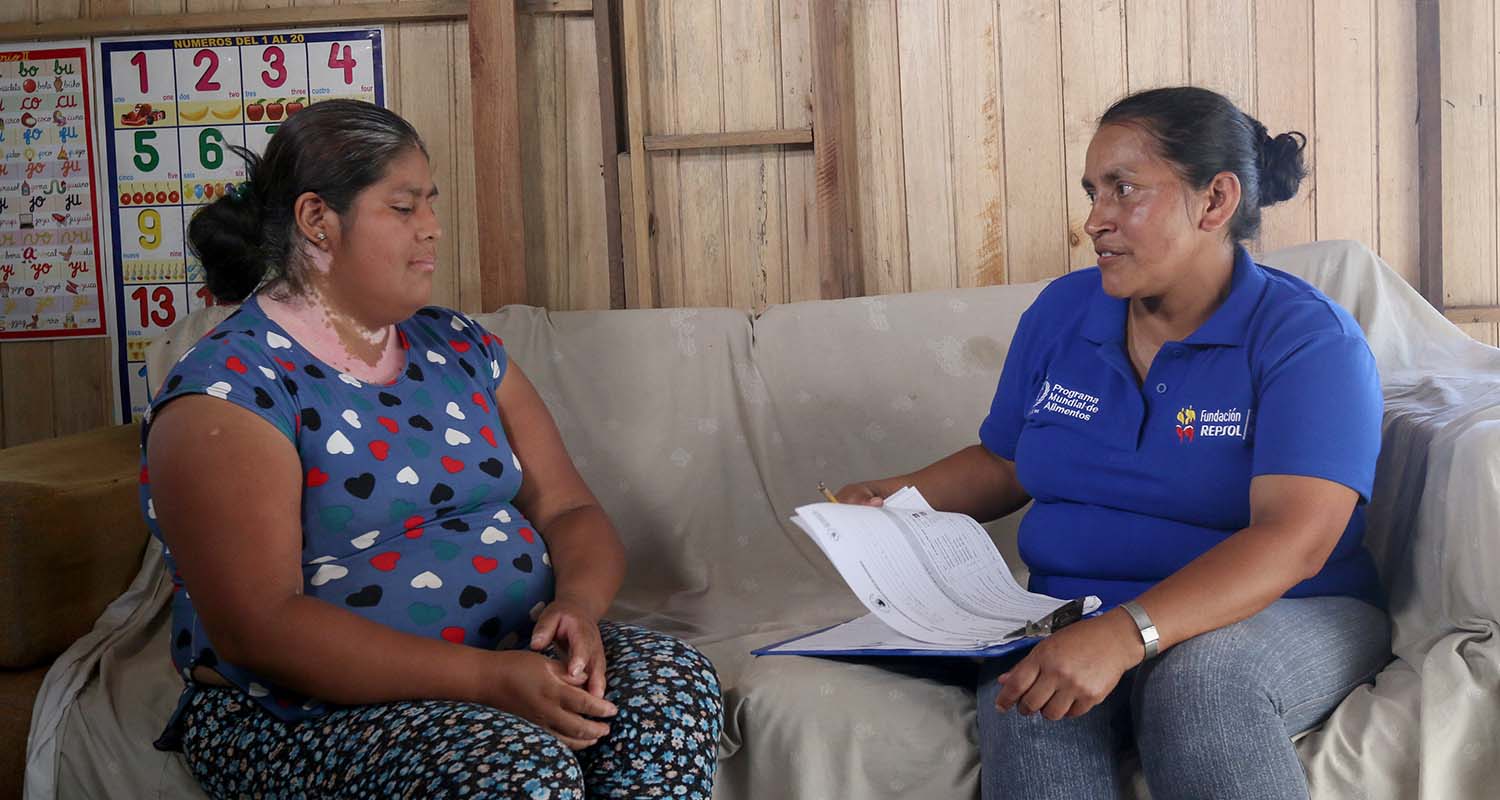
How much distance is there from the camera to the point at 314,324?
146 cm

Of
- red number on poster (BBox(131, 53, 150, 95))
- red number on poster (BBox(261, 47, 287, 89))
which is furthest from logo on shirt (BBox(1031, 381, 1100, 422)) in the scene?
red number on poster (BBox(131, 53, 150, 95))

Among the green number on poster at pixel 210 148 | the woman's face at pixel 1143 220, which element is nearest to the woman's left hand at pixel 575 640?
the woman's face at pixel 1143 220

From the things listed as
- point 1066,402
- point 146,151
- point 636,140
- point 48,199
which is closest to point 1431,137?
point 1066,402

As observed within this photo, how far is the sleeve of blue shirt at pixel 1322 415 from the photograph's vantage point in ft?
4.17

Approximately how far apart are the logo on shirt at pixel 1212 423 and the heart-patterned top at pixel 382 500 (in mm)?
769

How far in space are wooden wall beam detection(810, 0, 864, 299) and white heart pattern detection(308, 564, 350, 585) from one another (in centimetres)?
142

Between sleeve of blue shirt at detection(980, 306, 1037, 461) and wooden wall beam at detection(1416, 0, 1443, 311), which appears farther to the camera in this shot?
wooden wall beam at detection(1416, 0, 1443, 311)

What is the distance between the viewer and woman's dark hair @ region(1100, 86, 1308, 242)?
1445 mm

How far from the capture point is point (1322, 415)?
4.22ft

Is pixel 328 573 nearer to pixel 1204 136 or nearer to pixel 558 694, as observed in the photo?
pixel 558 694

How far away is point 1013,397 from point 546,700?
750 mm

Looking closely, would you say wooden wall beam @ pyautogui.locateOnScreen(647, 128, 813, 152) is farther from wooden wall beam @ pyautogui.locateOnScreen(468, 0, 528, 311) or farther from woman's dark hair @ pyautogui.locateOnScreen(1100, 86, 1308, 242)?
woman's dark hair @ pyautogui.locateOnScreen(1100, 86, 1308, 242)

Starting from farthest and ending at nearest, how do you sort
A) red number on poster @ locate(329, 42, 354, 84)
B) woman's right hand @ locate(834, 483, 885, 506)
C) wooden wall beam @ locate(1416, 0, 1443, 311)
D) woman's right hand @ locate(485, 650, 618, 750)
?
red number on poster @ locate(329, 42, 354, 84)
wooden wall beam @ locate(1416, 0, 1443, 311)
woman's right hand @ locate(834, 483, 885, 506)
woman's right hand @ locate(485, 650, 618, 750)

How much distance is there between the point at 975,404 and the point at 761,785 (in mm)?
871
